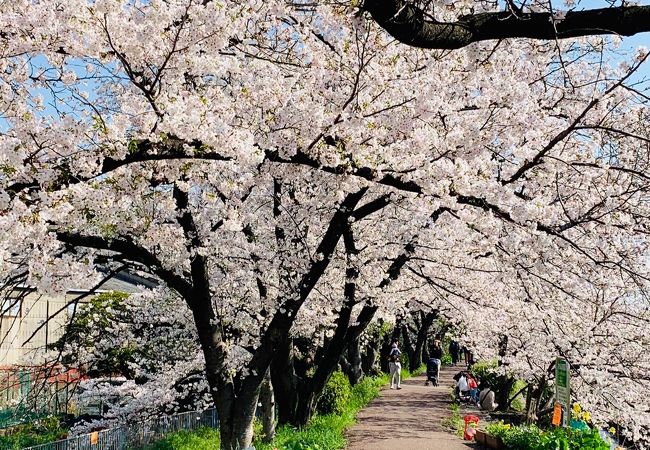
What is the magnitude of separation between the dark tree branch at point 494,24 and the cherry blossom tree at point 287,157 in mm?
56

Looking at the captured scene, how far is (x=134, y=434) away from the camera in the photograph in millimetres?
12789

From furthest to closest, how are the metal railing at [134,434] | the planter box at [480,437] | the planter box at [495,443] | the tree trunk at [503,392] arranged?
the tree trunk at [503,392] → the planter box at [480,437] → the planter box at [495,443] → the metal railing at [134,434]

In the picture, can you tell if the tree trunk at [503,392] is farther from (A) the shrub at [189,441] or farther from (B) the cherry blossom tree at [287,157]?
(A) the shrub at [189,441]

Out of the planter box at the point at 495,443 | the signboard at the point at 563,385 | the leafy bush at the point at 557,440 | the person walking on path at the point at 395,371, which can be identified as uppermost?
the person walking on path at the point at 395,371

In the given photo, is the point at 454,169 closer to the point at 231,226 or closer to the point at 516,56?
the point at 516,56

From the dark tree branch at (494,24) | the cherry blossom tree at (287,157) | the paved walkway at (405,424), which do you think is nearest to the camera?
the dark tree branch at (494,24)

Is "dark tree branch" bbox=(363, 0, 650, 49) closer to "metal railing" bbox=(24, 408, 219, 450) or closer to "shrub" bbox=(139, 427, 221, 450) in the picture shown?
"metal railing" bbox=(24, 408, 219, 450)

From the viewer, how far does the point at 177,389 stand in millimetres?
15000

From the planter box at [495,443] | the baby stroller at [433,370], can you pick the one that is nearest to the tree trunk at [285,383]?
the planter box at [495,443]

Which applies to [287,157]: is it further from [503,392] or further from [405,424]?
[503,392]

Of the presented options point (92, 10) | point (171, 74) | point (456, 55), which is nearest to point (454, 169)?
point (456, 55)

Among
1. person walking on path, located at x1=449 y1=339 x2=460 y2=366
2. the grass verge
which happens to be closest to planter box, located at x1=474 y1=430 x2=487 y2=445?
the grass verge

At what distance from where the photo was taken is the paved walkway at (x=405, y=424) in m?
13.2

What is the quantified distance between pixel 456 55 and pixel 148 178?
353 centimetres
